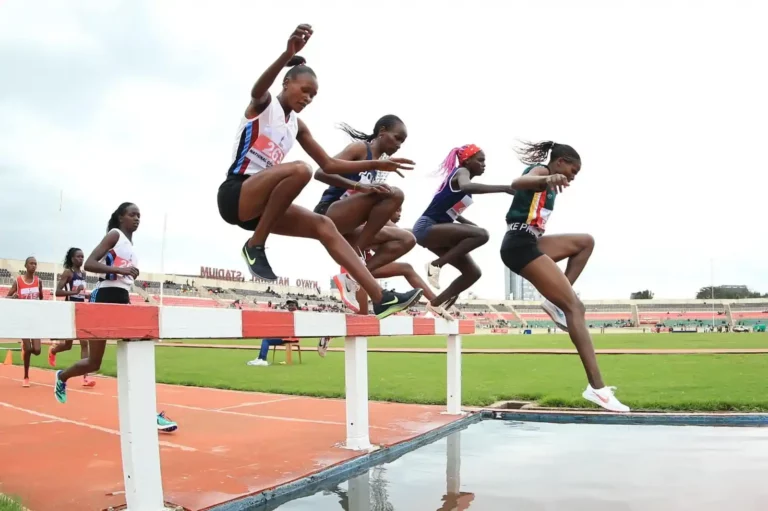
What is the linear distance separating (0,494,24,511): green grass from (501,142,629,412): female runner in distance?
9.88 feet

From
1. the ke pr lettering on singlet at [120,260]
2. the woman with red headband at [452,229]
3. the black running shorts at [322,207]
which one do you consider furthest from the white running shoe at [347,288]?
the ke pr lettering on singlet at [120,260]

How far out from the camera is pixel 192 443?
4.41 m

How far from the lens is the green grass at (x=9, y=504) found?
8.79ft

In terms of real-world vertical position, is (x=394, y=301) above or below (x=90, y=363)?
above

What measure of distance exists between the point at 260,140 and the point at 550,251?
2.13m

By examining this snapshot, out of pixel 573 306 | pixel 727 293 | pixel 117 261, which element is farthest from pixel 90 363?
pixel 727 293

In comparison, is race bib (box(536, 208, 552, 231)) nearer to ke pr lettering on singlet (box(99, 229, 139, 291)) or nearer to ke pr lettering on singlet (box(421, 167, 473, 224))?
ke pr lettering on singlet (box(421, 167, 473, 224))

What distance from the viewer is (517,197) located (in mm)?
4211

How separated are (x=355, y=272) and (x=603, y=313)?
95.0 m

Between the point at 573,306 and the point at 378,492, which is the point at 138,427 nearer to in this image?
the point at 378,492

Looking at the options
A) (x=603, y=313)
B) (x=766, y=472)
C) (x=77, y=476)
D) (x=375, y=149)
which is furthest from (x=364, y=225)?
(x=603, y=313)

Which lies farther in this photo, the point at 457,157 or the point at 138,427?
the point at 457,157

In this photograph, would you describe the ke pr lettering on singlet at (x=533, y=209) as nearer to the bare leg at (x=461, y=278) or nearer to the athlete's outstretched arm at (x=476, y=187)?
the athlete's outstretched arm at (x=476, y=187)

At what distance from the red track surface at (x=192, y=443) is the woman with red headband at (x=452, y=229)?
1.23m
